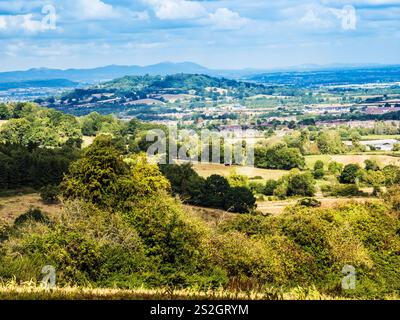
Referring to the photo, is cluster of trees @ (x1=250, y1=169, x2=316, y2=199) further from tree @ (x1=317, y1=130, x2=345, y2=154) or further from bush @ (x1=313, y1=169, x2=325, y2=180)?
tree @ (x1=317, y1=130, x2=345, y2=154)

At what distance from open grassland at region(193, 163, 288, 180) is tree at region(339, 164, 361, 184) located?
7495mm

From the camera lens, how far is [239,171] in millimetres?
85062

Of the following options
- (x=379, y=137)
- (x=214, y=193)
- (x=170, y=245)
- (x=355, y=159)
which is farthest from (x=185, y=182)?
(x=379, y=137)

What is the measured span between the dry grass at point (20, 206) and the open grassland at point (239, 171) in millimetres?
29545

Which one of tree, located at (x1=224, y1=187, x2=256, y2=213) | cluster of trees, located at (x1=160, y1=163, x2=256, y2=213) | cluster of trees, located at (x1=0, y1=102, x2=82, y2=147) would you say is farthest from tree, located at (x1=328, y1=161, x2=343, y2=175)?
cluster of trees, located at (x1=0, y1=102, x2=82, y2=147)

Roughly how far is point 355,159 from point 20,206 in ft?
194

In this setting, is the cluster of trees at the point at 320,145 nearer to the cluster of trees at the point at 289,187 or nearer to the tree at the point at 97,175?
the cluster of trees at the point at 289,187

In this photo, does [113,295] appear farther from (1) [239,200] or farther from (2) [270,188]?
(2) [270,188]

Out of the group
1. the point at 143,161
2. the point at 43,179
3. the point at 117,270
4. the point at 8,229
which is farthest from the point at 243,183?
the point at 117,270

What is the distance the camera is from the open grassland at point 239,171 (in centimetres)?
8021

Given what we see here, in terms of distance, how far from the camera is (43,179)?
59.6m

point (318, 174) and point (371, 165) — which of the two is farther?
point (371, 165)

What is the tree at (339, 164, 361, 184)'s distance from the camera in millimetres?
78875
